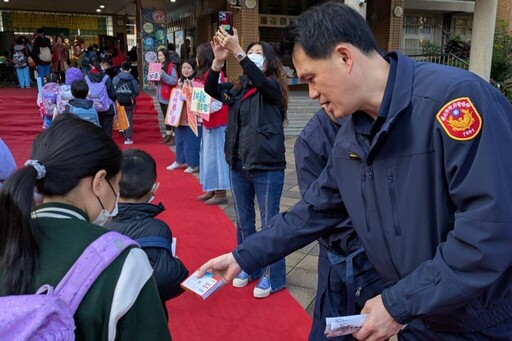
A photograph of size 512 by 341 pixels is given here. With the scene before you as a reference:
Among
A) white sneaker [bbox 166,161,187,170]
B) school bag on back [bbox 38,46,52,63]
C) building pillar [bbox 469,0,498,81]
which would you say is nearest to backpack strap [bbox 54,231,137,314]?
white sneaker [bbox 166,161,187,170]

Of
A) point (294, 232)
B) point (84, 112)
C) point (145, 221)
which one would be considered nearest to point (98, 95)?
point (84, 112)

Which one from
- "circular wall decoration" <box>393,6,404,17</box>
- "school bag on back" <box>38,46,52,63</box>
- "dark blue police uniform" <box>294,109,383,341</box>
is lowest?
"dark blue police uniform" <box>294,109,383,341</box>

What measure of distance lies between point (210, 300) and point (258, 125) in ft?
4.45

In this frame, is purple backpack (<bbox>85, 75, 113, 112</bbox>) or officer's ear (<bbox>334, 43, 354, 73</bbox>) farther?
purple backpack (<bbox>85, 75, 113, 112</bbox>)

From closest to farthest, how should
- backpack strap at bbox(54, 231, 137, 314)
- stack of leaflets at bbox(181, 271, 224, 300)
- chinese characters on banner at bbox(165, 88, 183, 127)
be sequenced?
1. backpack strap at bbox(54, 231, 137, 314)
2. stack of leaflets at bbox(181, 271, 224, 300)
3. chinese characters on banner at bbox(165, 88, 183, 127)

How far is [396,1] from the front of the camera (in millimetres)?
13289

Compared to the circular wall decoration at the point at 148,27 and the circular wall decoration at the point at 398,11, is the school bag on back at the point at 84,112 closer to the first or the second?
the circular wall decoration at the point at 148,27

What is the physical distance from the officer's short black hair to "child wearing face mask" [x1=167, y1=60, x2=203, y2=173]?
4985 mm

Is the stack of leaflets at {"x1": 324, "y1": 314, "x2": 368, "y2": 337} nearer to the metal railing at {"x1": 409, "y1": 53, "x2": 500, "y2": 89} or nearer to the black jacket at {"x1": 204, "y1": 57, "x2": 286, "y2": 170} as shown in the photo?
the black jacket at {"x1": 204, "y1": 57, "x2": 286, "y2": 170}

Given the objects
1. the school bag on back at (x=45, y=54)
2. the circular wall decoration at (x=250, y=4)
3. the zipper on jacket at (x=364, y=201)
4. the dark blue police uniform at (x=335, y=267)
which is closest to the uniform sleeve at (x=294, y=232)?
the dark blue police uniform at (x=335, y=267)

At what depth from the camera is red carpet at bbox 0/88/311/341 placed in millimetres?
2914

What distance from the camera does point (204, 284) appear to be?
164 cm

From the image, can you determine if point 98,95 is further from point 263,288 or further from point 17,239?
point 17,239

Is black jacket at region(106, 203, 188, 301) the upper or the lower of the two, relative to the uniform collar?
lower
